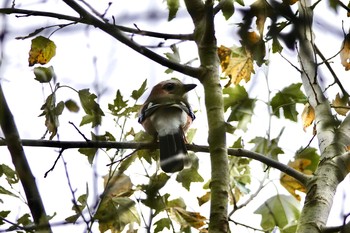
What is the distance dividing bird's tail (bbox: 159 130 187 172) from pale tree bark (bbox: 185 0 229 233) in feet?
1.94

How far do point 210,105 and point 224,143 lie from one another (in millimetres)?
264

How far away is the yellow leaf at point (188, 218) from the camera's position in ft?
11.2

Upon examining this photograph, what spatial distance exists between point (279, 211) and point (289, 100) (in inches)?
29.5

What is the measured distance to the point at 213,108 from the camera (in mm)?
2859

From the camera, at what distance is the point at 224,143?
8.80ft

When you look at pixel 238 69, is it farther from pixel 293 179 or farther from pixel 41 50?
pixel 41 50

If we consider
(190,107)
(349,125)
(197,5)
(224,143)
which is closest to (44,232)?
(224,143)

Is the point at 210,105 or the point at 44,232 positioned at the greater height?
the point at 210,105

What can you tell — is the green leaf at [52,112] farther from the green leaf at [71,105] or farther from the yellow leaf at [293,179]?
the yellow leaf at [293,179]

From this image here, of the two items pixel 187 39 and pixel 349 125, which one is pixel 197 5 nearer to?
pixel 187 39

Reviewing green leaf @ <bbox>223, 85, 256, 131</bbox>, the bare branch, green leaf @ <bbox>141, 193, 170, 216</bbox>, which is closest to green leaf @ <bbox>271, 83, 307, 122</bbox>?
green leaf @ <bbox>223, 85, 256, 131</bbox>

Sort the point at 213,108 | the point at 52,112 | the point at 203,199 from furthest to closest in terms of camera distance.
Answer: the point at 203,199, the point at 52,112, the point at 213,108

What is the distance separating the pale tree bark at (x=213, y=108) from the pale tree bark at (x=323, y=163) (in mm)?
426

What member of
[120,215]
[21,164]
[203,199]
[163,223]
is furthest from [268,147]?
[21,164]
